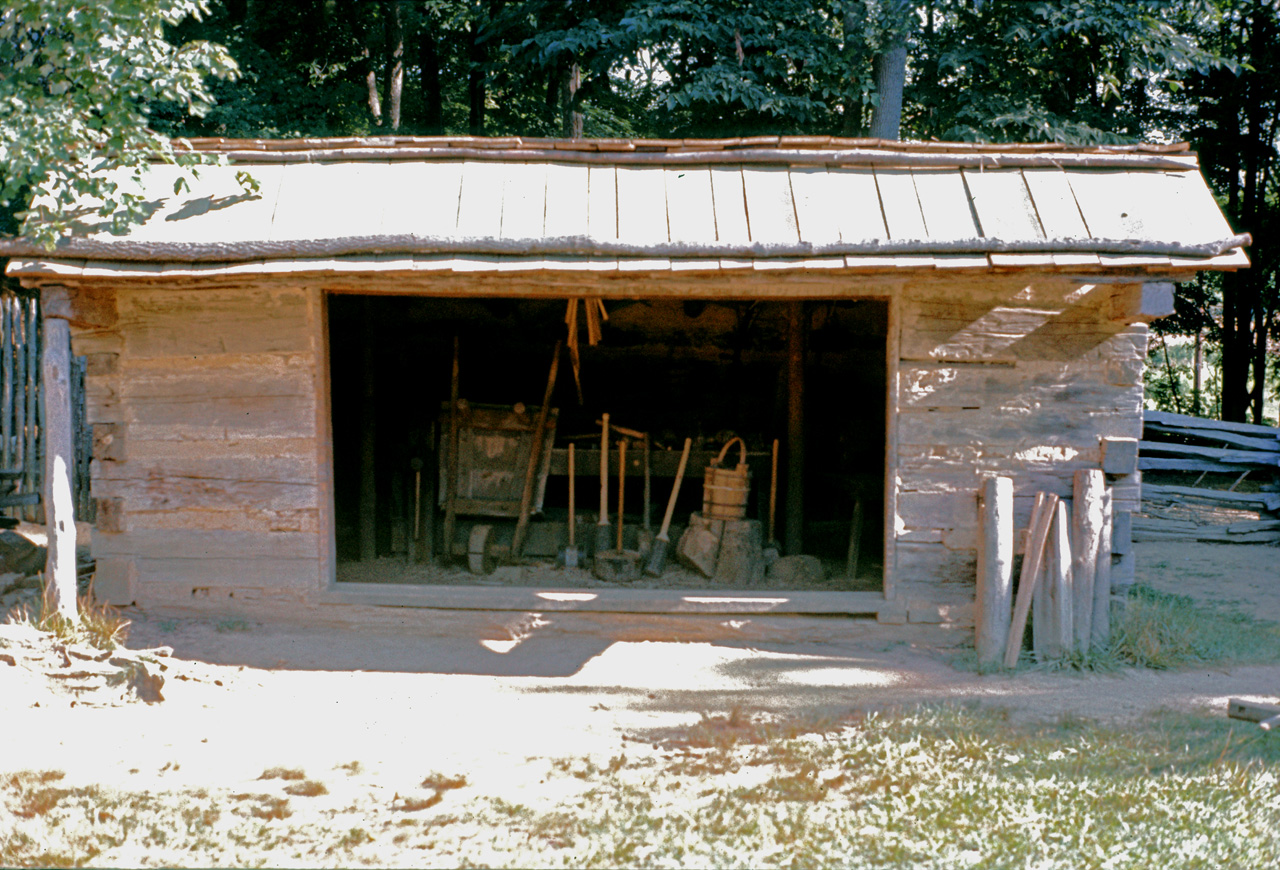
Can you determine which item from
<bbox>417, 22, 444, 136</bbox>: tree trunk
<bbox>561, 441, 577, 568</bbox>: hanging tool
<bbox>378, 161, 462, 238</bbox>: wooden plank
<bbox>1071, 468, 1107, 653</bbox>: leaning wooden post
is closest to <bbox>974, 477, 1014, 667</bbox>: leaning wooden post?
<bbox>1071, 468, 1107, 653</bbox>: leaning wooden post

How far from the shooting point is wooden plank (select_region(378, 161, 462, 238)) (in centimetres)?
615

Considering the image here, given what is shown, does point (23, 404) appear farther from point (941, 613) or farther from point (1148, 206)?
point (1148, 206)

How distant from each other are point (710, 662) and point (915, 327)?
7.59 ft

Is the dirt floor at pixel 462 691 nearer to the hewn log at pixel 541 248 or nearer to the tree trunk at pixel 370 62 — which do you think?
the hewn log at pixel 541 248

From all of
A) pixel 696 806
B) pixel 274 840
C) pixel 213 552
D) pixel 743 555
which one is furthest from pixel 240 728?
pixel 743 555

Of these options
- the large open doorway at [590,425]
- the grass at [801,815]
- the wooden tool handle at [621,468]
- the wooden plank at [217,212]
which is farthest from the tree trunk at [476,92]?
the grass at [801,815]

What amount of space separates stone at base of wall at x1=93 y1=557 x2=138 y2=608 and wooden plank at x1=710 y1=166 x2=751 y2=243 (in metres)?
4.10

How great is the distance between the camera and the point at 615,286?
6266mm

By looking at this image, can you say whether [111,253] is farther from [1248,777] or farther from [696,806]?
[1248,777]

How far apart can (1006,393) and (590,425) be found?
3.90 meters

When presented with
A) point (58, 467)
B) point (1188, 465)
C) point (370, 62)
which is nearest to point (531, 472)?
point (58, 467)

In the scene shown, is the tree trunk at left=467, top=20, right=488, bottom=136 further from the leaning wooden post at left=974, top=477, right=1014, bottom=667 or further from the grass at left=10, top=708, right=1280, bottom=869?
the grass at left=10, top=708, right=1280, bottom=869

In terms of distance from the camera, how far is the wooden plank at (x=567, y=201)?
6148 millimetres

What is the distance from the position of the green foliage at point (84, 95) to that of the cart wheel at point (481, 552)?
343 cm
